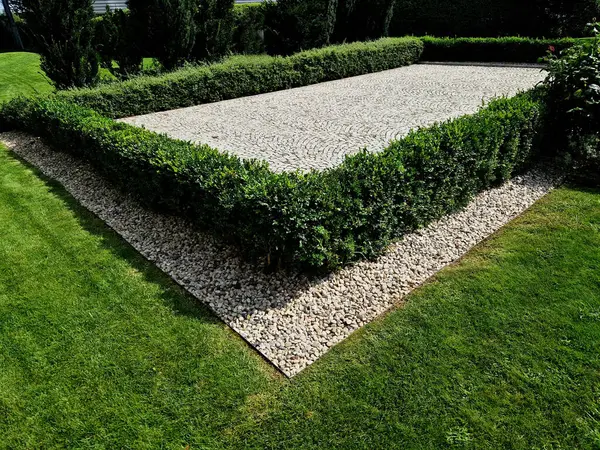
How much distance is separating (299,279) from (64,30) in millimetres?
11780

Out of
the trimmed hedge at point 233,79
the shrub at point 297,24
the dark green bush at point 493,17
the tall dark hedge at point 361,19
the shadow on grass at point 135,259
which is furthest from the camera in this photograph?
the dark green bush at point 493,17

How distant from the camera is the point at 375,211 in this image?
225 inches

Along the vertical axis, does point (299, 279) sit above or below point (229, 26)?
below

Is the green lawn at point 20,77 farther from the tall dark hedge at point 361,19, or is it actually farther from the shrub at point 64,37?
the tall dark hedge at point 361,19

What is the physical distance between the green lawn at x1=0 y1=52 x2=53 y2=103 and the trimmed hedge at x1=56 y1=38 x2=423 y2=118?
3.42 meters

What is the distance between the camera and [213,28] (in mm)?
16672

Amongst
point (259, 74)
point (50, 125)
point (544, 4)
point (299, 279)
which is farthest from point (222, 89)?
point (544, 4)

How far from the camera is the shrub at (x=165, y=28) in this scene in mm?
14789

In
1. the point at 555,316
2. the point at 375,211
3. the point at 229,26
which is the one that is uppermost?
the point at 229,26

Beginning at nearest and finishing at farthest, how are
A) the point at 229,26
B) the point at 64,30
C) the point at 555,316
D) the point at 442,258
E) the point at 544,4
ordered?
the point at 555,316 → the point at 442,258 → the point at 64,30 → the point at 229,26 → the point at 544,4

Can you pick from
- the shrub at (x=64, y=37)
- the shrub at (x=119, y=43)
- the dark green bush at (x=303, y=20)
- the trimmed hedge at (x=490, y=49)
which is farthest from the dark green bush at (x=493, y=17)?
the shrub at (x=64, y=37)

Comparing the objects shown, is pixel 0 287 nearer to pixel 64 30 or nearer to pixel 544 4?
pixel 64 30

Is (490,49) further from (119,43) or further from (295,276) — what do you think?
(295,276)

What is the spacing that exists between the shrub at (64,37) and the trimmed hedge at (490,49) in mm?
16797
